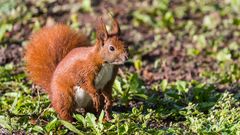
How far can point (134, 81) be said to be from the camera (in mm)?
5977

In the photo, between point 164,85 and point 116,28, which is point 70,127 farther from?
point 164,85

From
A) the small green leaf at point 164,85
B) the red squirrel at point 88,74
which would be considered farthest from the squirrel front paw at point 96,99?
the small green leaf at point 164,85

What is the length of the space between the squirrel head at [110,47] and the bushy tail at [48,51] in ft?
1.44

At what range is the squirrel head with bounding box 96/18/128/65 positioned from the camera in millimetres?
4926

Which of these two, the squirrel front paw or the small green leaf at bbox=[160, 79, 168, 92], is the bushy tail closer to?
the squirrel front paw

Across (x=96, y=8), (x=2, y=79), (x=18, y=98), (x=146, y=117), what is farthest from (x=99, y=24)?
(x=96, y=8)

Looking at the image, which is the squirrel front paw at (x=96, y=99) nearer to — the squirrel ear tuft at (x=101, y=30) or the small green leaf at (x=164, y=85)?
the squirrel ear tuft at (x=101, y=30)

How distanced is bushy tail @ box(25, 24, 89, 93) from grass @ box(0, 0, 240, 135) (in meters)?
0.20

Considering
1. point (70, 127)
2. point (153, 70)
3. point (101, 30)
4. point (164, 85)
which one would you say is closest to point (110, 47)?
point (101, 30)

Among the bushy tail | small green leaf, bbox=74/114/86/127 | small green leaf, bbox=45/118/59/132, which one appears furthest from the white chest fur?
the bushy tail

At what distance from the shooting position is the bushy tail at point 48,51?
5.34m

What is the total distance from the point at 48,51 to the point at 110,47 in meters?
0.63

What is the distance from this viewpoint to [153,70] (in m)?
6.95

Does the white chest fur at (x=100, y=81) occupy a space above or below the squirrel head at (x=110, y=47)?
below
